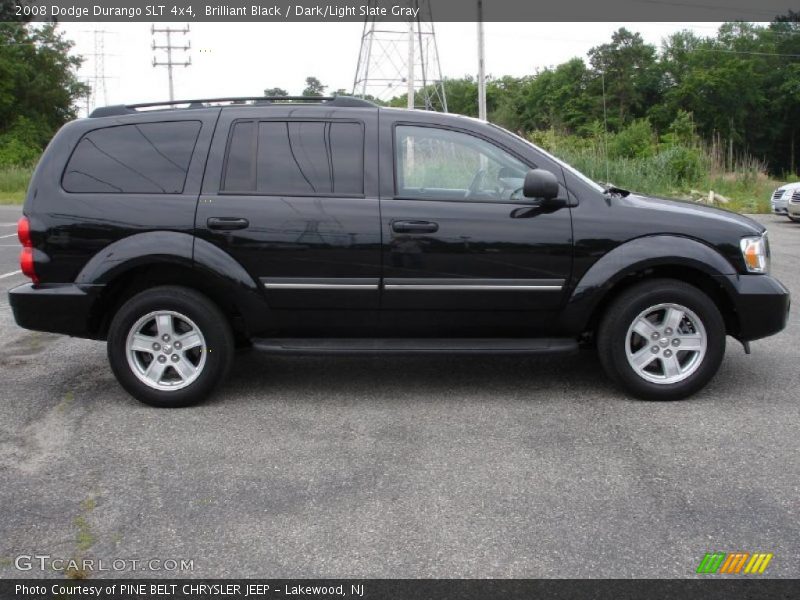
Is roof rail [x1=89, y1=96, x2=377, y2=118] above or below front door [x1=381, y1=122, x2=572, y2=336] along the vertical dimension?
above

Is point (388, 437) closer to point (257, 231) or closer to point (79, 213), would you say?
point (257, 231)

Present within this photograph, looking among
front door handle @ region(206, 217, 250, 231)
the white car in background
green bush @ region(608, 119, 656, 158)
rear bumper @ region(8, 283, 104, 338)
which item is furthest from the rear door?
green bush @ region(608, 119, 656, 158)

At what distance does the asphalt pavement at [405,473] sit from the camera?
3258 millimetres

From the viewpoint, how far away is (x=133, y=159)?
5.17m

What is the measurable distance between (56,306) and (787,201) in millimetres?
16298

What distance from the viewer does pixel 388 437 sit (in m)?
4.57

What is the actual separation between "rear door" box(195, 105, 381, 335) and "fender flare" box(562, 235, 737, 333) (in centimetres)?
131

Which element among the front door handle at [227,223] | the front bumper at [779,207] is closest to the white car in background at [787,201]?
the front bumper at [779,207]

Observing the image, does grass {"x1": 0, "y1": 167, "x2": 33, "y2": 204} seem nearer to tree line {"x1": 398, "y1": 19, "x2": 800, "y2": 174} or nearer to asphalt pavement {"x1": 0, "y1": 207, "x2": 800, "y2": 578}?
asphalt pavement {"x1": 0, "y1": 207, "x2": 800, "y2": 578}

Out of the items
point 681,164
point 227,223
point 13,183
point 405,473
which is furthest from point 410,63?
point 405,473

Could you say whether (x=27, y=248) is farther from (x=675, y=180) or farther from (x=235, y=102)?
(x=675, y=180)

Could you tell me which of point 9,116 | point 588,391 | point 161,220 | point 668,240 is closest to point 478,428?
point 588,391

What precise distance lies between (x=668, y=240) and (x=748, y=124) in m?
72.9

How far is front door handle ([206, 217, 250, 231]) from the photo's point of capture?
16.5 ft
